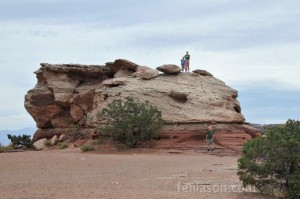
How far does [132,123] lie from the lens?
29.0 metres

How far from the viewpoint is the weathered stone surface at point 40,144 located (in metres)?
36.1

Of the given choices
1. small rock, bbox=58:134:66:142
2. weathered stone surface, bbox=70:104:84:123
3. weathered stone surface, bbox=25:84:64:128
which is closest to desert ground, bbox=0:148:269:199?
small rock, bbox=58:134:66:142

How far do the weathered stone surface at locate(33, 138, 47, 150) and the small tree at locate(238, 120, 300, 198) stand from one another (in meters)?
27.2

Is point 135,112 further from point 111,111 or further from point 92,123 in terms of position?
point 92,123

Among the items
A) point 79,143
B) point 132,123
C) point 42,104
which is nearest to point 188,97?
point 132,123

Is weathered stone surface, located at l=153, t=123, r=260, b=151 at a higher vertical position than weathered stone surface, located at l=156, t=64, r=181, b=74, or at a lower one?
lower

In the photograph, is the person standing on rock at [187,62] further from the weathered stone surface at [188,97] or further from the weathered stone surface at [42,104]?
the weathered stone surface at [42,104]

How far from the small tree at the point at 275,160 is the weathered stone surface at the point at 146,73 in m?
23.4

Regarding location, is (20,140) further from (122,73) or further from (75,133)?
(122,73)

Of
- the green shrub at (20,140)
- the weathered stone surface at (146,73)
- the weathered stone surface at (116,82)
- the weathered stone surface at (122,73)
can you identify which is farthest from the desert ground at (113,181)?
the green shrub at (20,140)

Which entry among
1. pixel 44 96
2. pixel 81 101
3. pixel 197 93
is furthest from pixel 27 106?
pixel 197 93

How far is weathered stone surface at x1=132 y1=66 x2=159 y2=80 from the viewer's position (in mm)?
35062

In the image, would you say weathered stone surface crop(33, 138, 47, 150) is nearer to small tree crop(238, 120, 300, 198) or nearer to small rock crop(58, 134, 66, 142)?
small rock crop(58, 134, 66, 142)

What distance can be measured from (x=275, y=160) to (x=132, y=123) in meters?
18.2
